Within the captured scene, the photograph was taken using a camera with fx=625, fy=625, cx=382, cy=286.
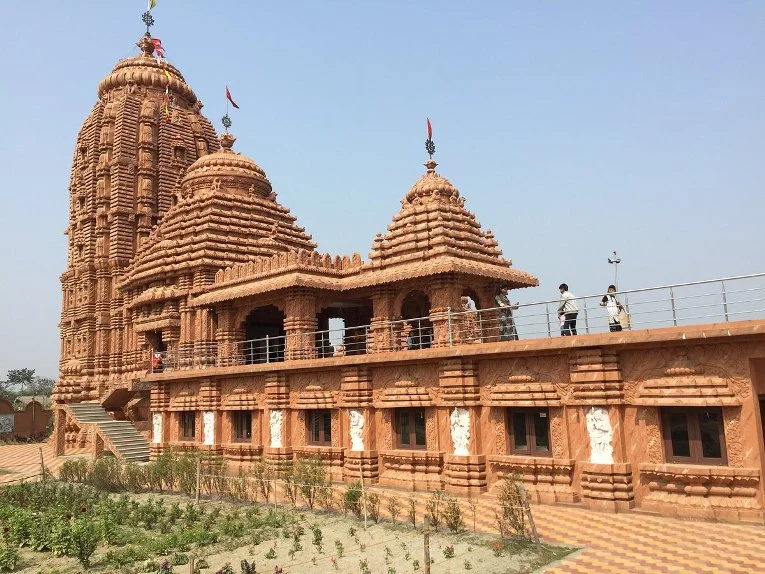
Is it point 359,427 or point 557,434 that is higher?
point 359,427

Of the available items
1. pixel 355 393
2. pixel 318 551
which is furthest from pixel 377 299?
pixel 318 551

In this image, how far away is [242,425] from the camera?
21672 mm

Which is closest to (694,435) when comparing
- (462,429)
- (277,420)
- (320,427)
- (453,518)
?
(453,518)

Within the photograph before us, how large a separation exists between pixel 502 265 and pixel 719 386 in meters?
10.7

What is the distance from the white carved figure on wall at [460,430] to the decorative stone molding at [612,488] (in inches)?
129

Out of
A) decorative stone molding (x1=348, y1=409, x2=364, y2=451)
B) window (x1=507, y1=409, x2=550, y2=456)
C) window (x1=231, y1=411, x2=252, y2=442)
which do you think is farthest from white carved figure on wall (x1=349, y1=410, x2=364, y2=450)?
window (x1=231, y1=411, x2=252, y2=442)

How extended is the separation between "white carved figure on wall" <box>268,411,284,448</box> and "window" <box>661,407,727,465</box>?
11.5 metres

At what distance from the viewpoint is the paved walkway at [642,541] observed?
9.52 metres

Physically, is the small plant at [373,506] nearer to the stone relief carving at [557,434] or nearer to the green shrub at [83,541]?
the stone relief carving at [557,434]

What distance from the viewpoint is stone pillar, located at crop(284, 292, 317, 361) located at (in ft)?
69.0

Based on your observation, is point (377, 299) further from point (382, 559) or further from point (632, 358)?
point (382, 559)

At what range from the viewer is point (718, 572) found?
9133 millimetres

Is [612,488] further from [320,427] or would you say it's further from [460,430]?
[320,427]

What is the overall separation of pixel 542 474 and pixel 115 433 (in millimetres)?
20848
